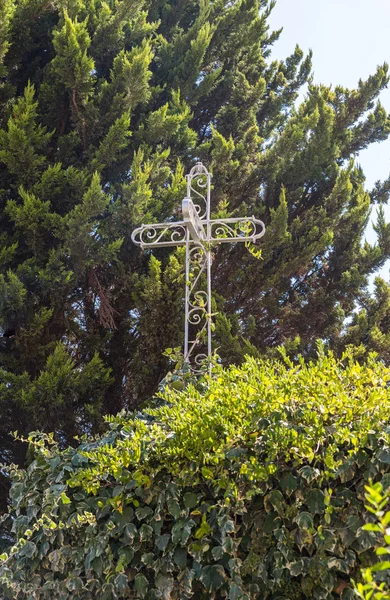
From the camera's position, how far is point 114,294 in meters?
5.04

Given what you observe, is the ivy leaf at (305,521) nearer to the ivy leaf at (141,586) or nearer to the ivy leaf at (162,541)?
the ivy leaf at (162,541)

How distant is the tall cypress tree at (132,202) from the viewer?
4.51 meters

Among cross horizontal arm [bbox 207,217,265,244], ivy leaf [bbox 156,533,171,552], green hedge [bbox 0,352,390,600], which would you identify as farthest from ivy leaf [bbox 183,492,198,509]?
cross horizontal arm [bbox 207,217,265,244]

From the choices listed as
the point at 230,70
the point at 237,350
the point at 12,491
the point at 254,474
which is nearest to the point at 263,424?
the point at 254,474

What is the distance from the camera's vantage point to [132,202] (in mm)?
4617

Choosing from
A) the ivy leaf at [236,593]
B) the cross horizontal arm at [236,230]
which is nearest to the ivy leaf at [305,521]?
the ivy leaf at [236,593]

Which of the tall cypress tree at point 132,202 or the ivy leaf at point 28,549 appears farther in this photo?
the tall cypress tree at point 132,202

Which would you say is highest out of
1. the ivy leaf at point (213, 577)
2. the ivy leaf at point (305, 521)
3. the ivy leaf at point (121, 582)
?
the ivy leaf at point (305, 521)

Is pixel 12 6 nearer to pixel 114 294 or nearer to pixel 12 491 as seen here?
pixel 114 294

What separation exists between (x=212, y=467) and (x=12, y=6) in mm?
4163

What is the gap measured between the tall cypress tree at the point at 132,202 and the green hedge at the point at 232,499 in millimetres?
2166

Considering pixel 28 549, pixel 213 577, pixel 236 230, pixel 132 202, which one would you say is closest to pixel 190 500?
pixel 213 577

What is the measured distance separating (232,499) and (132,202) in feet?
10.2

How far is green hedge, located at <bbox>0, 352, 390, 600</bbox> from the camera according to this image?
1.75 metres
